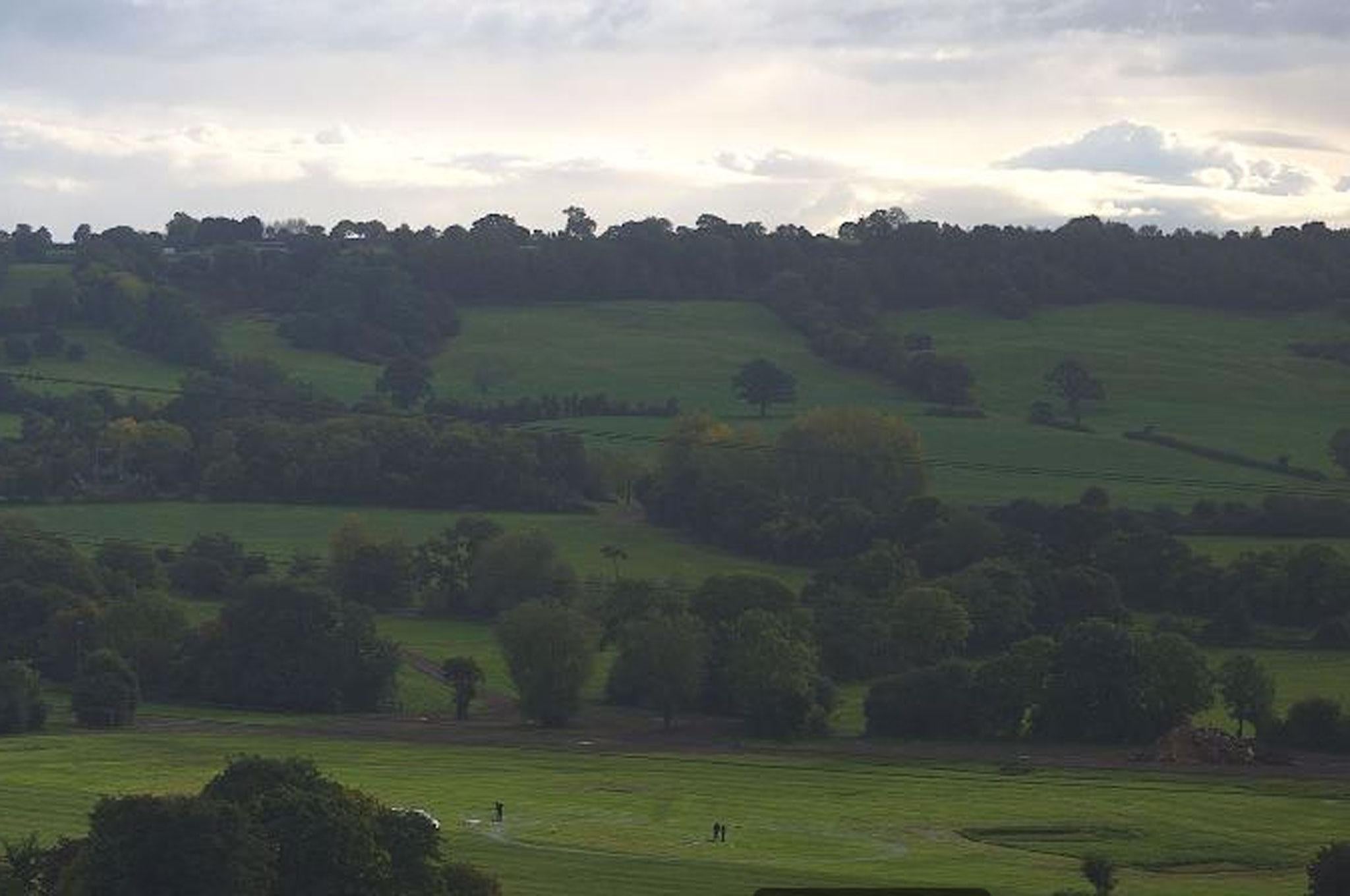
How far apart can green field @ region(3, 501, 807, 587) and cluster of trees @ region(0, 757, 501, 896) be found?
74.4 metres

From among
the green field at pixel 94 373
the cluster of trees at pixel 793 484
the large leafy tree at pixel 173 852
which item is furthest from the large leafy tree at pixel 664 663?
the green field at pixel 94 373

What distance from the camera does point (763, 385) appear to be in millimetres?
185250

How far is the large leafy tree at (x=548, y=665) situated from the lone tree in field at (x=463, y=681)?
172 centimetres

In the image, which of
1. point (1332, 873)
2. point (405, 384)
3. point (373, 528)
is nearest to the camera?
point (1332, 873)

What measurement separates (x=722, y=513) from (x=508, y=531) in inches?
693

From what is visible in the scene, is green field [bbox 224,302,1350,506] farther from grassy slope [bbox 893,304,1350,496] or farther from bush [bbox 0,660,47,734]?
bush [bbox 0,660,47,734]

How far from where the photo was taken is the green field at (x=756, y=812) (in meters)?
71.0

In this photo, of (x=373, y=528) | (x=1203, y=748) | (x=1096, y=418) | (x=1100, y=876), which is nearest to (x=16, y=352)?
(x=373, y=528)

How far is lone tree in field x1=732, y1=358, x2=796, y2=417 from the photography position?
185m

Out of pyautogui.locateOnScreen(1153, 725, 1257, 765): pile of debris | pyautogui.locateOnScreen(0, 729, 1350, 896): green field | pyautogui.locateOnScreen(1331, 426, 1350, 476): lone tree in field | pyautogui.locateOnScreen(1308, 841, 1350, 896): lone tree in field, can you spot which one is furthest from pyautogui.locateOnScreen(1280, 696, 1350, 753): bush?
pyautogui.locateOnScreen(1331, 426, 1350, 476): lone tree in field

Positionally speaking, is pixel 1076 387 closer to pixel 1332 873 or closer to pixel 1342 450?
pixel 1342 450

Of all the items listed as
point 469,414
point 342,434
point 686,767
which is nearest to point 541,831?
point 686,767

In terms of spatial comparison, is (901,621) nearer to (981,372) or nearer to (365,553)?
(365,553)

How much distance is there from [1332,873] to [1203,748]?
34714 mm
